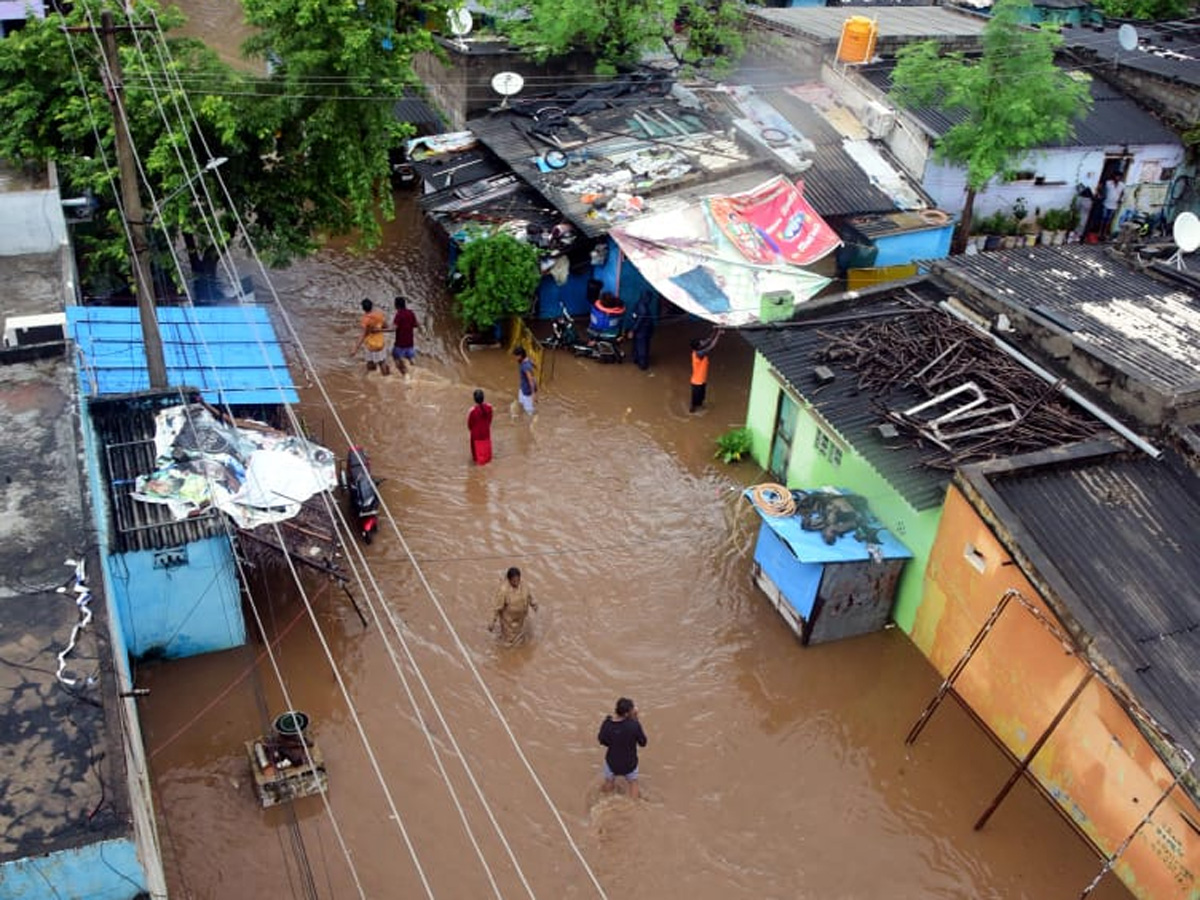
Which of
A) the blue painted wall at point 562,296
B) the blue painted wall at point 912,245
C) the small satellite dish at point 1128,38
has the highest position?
the small satellite dish at point 1128,38

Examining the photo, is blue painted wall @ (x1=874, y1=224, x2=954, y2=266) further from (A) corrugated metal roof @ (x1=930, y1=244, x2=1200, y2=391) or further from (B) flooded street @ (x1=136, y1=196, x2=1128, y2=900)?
(B) flooded street @ (x1=136, y1=196, x2=1128, y2=900)

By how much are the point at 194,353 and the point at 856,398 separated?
9.22 metres

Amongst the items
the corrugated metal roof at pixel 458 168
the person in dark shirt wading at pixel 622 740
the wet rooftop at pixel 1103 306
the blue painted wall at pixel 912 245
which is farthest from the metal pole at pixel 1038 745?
the corrugated metal roof at pixel 458 168

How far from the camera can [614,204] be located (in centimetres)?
1925

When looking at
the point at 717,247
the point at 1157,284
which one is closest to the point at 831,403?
the point at 717,247

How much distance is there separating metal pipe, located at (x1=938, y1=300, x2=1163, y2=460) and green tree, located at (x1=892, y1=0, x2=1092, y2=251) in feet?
19.5

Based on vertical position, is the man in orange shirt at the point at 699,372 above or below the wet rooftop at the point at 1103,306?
below

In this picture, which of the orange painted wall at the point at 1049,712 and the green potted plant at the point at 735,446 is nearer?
the orange painted wall at the point at 1049,712

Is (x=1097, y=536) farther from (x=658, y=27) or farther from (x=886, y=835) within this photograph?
(x=658, y=27)

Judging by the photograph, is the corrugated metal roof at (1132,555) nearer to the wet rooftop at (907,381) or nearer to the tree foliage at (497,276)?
the wet rooftop at (907,381)

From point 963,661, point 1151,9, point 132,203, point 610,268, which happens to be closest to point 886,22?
point 1151,9

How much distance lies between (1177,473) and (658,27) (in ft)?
56.5

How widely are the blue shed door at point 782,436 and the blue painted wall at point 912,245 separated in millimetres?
5507

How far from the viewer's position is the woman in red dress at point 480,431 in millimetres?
15828
